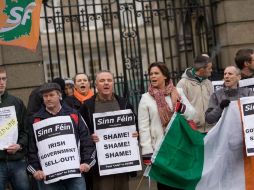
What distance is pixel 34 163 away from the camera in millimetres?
6855

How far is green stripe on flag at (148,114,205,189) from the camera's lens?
7.33m

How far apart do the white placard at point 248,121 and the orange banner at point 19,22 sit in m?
2.72

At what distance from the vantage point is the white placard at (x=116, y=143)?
7289mm

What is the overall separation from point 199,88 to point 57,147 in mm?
2413

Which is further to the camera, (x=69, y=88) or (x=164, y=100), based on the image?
(x=69, y=88)

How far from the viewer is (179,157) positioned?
745 cm

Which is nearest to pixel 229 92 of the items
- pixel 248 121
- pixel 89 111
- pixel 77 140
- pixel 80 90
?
pixel 248 121

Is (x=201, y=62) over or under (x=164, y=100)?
over

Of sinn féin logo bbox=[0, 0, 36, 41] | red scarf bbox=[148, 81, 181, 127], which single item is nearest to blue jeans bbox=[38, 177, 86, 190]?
red scarf bbox=[148, 81, 181, 127]

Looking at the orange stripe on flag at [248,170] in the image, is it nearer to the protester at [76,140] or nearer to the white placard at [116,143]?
the white placard at [116,143]

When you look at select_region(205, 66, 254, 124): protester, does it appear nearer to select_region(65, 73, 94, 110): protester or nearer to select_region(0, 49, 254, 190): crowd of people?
select_region(0, 49, 254, 190): crowd of people

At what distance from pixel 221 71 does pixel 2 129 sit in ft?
18.7

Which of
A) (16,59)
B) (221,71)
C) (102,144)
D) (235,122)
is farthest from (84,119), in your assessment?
(221,71)

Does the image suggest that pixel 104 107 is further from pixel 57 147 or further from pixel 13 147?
pixel 13 147
